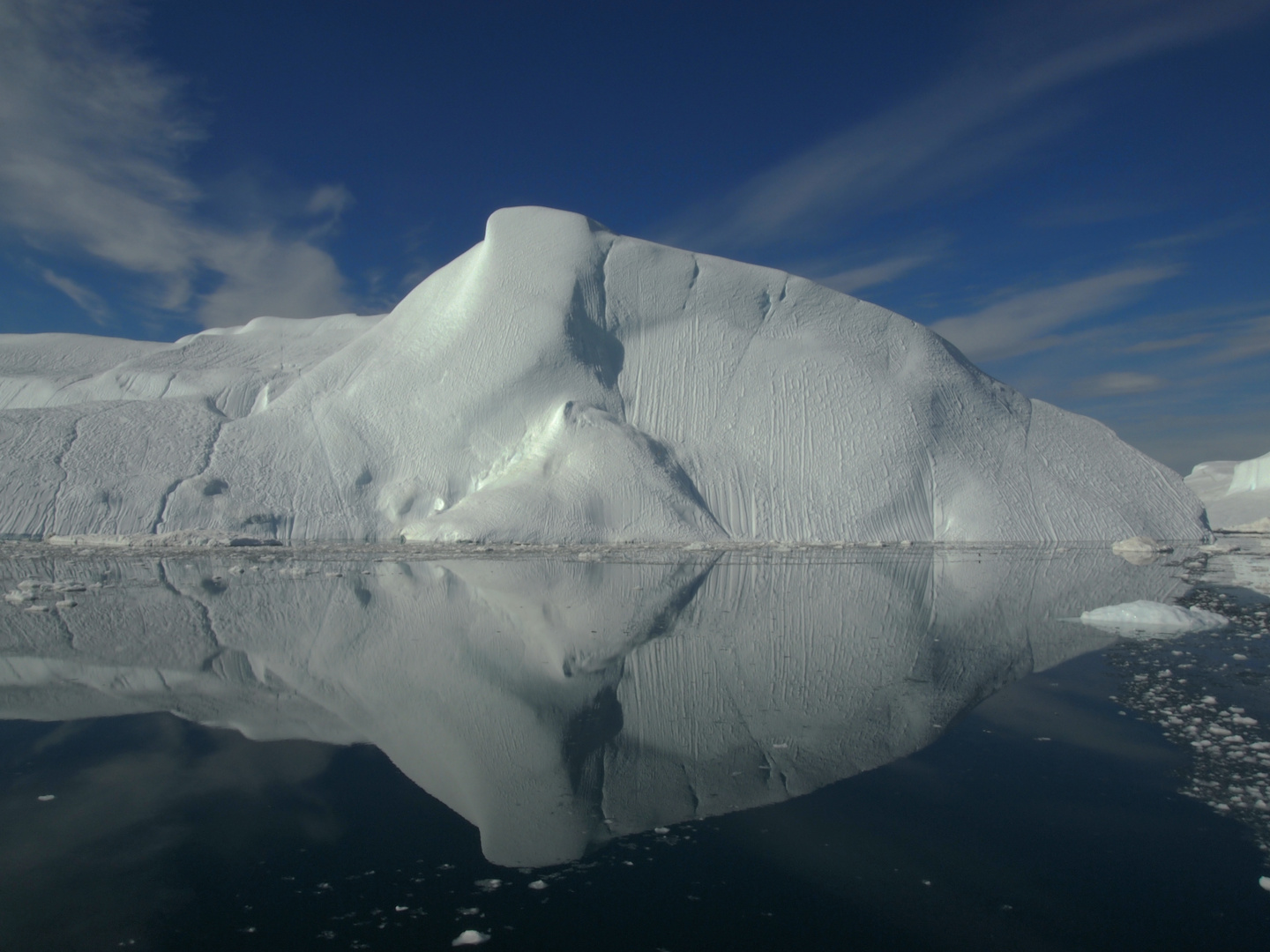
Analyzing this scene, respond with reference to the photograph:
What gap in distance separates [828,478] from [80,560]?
1921 cm

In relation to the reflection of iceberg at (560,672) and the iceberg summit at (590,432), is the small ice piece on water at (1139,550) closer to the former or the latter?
the iceberg summit at (590,432)

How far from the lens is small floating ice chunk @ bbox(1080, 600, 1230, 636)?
8.82 metres

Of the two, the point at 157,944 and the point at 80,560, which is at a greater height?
the point at 80,560

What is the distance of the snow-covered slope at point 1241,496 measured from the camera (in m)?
41.7

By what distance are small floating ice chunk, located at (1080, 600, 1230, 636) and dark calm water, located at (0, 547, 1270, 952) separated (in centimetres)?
43

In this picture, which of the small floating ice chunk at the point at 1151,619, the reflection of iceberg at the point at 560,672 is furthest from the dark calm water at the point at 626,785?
the small floating ice chunk at the point at 1151,619

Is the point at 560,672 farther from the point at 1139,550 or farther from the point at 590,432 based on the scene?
the point at 1139,550

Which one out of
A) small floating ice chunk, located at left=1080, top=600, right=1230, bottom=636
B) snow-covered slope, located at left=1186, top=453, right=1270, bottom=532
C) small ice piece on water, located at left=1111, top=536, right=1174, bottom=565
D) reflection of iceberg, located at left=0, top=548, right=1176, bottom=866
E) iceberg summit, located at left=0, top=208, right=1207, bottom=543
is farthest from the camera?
snow-covered slope, located at left=1186, top=453, right=1270, bottom=532

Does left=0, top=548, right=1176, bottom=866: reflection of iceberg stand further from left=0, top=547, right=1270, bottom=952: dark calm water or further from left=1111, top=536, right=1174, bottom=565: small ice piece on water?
left=1111, top=536, right=1174, bottom=565: small ice piece on water

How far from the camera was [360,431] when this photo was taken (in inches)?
913

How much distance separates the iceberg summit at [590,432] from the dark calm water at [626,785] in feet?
42.5

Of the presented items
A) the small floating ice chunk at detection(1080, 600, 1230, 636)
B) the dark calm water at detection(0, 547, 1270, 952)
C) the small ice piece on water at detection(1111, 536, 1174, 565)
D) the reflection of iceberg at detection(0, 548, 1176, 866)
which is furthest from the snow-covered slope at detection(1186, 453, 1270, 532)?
the dark calm water at detection(0, 547, 1270, 952)

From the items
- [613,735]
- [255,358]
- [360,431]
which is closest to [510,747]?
[613,735]

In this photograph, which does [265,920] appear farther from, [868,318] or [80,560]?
[868,318]
